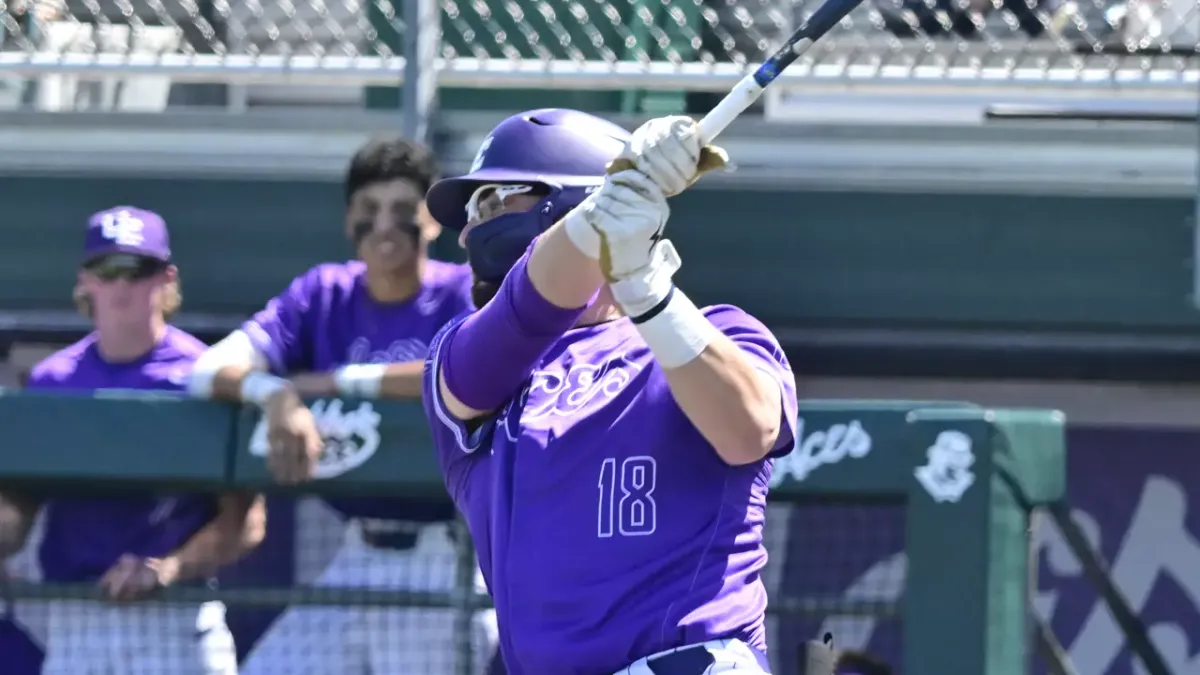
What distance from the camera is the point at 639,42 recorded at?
16.5 feet

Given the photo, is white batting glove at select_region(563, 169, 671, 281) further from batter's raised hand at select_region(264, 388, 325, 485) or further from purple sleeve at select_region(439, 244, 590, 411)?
batter's raised hand at select_region(264, 388, 325, 485)

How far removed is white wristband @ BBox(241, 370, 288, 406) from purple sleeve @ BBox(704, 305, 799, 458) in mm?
1422

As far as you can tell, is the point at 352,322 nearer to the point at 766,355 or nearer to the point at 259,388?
the point at 259,388

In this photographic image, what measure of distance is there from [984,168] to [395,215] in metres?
1.75

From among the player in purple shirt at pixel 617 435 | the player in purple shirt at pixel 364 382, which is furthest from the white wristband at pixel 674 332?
the player in purple shirt at pixel 364 382

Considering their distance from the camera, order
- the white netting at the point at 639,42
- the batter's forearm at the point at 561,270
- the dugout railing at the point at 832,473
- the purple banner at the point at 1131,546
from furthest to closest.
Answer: the purple banner at the point at 1131,546
the white netting at the point at 639,42
the dugout railing at the point at 832,473
the batter's forearm at the point at 561,270

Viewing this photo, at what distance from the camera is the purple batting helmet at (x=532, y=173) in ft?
7.95

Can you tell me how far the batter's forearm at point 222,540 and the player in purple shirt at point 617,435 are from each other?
4.49 feet

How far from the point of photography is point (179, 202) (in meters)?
4.96

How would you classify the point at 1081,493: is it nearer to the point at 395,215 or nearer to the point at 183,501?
the point at 395,215

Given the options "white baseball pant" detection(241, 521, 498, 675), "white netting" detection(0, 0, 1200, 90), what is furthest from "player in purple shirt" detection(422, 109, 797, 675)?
"white netting" detection(0, 0, 1200, 90)

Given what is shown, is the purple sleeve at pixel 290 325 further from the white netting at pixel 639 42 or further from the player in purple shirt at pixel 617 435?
the player in purple shirt at pixel 617 435

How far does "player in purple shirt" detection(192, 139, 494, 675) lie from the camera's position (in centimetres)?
349

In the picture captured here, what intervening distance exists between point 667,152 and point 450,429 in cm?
62
